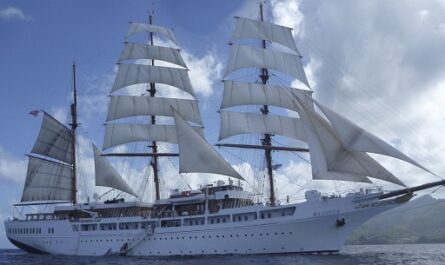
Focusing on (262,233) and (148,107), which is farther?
(148,107)

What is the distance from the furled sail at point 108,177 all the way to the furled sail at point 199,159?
34.1 feet

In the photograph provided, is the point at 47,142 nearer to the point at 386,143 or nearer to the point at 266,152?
the point at 266,152

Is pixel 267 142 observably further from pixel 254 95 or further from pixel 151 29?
pixel 151 29

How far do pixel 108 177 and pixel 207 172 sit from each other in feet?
44.8

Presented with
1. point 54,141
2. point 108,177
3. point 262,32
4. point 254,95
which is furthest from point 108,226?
point 262,32

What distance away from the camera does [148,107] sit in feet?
178

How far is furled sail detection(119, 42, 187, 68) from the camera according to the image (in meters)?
55.3

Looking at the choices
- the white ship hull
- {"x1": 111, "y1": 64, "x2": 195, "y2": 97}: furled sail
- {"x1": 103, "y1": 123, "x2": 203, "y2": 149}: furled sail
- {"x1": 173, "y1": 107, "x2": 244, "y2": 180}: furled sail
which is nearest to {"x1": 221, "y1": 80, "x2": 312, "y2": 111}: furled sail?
{"x1": 173, "y1": 107, "x2": 244, "y2": 180}: furled sail

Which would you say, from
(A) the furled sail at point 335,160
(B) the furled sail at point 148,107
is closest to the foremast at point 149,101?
(B) the furled sail at point 148,107

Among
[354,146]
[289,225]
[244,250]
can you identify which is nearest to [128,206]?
[244,250]

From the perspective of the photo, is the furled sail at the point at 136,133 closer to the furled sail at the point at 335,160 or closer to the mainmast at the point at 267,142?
the mainmast at the point at 267,142

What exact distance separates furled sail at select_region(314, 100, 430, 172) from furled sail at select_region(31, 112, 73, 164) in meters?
32.0

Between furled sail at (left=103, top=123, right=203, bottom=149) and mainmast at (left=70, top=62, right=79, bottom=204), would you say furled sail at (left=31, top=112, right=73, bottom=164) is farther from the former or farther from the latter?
furled sail at (left=103, top=123, right=203, bottom=149)

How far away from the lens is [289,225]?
3616 centimetres
